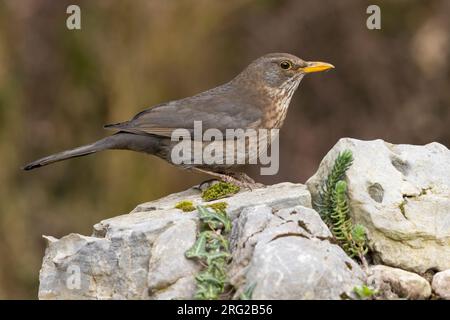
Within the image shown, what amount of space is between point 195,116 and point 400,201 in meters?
1.99

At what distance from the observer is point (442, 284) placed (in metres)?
5.51

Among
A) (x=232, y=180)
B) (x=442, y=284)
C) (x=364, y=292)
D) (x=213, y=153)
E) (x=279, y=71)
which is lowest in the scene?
(x=442, y=284)

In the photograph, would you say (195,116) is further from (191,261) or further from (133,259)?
(191,261)

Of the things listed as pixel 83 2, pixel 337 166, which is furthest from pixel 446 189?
pixel 83 2

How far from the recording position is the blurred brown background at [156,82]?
11.8 meters

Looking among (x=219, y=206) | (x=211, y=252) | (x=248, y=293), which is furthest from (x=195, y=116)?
(x=248, y=293)

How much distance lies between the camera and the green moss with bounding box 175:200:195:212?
6.04 meters

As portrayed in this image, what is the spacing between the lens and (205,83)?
481 inches

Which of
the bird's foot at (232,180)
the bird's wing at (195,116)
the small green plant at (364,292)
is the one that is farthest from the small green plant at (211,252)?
the bird's wing at (195,116)

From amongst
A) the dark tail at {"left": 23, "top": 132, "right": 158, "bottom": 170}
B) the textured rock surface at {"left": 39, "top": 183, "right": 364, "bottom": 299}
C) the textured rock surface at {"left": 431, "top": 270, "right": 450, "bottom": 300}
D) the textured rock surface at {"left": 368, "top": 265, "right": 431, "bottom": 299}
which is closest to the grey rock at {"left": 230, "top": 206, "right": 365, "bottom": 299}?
the textured rock surface at {"left": 39, "top": 183, "right": 364, "bottom": 299}

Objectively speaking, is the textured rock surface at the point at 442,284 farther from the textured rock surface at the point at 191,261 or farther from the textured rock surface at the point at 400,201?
the textured rock surface at the point at 191,261

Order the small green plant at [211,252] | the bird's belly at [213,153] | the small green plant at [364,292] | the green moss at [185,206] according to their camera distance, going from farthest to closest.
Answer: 1. the bird's belly at [213,153]
2. the green moss at [185,206]
3. the small green plant at [211,252]
4. the small green plant at [364,292]

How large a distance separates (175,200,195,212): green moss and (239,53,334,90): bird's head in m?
1.80

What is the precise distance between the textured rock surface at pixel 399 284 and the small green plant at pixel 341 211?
20cm
